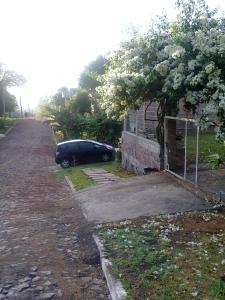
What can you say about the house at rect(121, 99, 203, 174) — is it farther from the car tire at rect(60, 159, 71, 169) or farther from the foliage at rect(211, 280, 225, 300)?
the foliage at rect(211, 280, 225, 300)

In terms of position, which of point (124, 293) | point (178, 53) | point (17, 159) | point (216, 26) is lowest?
point (17, 159)

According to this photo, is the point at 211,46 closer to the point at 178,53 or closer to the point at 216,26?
the point at 178,53

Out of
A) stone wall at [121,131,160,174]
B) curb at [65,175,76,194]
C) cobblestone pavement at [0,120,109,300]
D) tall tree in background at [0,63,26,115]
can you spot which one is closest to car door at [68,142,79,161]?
stone wall at [121,131,160,174]

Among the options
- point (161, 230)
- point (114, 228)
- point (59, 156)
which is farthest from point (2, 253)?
point (59, 156)

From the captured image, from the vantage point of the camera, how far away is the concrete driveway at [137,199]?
32.1 feet

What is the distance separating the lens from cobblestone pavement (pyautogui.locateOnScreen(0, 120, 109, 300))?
6395 mm

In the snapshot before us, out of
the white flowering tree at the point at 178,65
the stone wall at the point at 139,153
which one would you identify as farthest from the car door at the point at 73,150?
the white flowering tree at the point at 178,65

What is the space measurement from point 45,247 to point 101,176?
9814mm

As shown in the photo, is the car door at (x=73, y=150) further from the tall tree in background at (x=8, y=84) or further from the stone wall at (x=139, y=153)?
the tall tree in background at (x=8, y=84)

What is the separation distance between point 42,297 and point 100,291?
818mm

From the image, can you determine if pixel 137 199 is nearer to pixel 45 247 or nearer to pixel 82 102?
pixel 45 247

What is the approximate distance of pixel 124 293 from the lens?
18.6 feet

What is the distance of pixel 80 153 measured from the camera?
79.0 ft

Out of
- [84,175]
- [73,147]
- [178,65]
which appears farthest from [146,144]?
[73,147]
